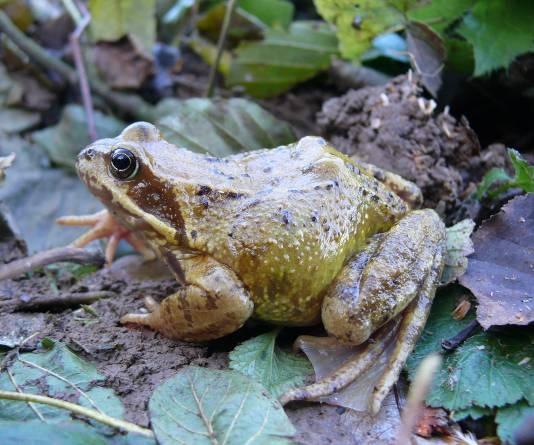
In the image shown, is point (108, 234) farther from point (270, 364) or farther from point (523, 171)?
point (523, 171)

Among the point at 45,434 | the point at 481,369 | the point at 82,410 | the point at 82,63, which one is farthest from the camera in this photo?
the point at 82,63

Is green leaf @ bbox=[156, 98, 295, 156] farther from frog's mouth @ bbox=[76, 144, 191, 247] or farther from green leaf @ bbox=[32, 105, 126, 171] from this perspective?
green leaf @ bbox=[32, 105, 126, 171]

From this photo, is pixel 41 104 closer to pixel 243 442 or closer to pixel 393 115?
pixel 393 115

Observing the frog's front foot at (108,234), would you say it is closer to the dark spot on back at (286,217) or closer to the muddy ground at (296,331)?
the muddy ground at (296,331)

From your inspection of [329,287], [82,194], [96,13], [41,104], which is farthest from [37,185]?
[329,287]

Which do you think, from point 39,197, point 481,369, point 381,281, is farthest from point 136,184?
point 481,369

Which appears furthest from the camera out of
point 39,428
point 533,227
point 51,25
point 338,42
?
point 51,25

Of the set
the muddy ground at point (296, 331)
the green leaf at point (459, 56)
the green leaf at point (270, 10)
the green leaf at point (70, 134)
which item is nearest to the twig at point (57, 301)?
the muddy ground at point (296, 331)
